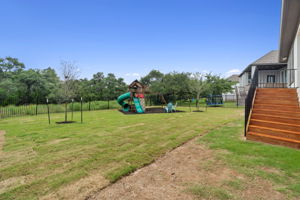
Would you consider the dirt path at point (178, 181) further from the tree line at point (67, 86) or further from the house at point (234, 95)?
the house at point (234, 95)

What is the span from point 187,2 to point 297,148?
13494 millimetres

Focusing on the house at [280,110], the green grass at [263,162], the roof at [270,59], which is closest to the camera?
the green grass at [263,162]

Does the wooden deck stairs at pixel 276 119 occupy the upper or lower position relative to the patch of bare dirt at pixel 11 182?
upper

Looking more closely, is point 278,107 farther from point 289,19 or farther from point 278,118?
point 289,19

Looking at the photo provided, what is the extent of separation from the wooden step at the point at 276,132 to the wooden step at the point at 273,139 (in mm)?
173

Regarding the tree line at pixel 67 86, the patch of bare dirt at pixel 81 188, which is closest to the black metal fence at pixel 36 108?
the tree line at pixel 67 86

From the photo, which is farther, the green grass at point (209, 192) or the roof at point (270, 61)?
the roof at point (270, 61)

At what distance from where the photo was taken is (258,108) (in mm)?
5746

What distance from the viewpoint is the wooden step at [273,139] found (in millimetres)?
3580

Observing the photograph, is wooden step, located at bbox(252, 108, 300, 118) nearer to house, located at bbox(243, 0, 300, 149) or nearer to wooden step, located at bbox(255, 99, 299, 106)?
house, located at bbox(243, 0, 300, 149)

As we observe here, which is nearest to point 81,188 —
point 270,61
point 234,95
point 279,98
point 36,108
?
point 279,98

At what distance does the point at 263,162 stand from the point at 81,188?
127 inches

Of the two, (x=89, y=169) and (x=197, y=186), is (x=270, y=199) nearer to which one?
(x=197, y=186)

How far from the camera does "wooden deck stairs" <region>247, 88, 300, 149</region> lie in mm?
3881
